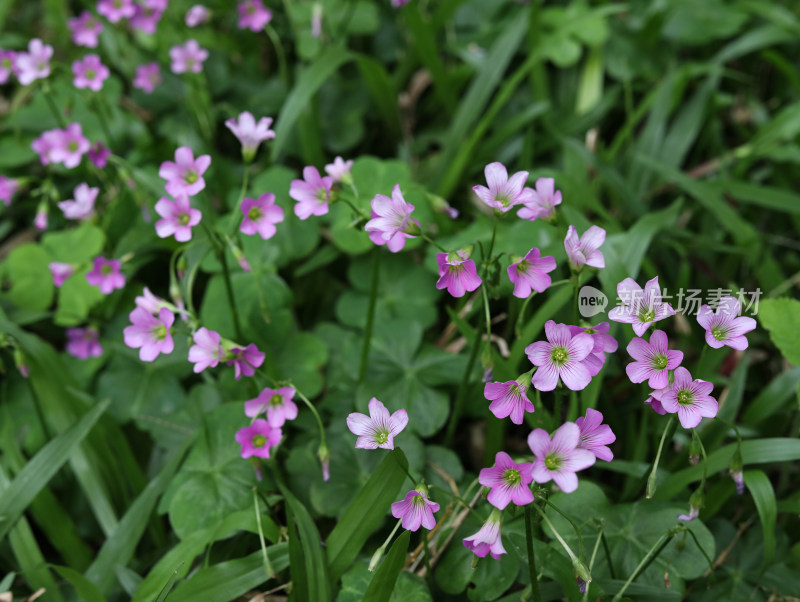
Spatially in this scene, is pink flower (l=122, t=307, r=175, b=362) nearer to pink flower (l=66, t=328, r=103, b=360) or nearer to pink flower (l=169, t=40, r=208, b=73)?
pink flower (l=66, t=328, r=103, b=360)

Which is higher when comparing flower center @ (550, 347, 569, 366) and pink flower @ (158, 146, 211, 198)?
pink flower @ (158, 146, 211, 198)

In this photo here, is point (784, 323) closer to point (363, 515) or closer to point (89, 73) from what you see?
Result: point (363, 515)

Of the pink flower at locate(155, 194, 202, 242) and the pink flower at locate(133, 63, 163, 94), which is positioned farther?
the pink flower at locate(133, 63, 163, 94)

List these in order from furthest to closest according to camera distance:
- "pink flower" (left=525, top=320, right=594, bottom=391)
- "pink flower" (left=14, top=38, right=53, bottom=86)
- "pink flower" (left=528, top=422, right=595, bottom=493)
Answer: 1. "pink flower" (left=14, top=38, right=53, bottom=86)
2. "pink flower" (left=525, top=320, right=594, bottom=391)
3. "pink flower" (left=528, top=422, right=595, bottom=493)

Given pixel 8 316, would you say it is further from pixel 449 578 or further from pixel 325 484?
pixel 449 578

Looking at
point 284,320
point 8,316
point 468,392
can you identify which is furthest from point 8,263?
point 468,392

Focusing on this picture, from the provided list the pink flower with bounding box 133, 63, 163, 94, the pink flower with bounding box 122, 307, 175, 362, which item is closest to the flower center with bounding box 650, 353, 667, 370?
the pink flower with bounding box 122, 307, 175, 362

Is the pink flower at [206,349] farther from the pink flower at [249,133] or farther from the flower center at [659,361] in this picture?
the flower center at [659,361]

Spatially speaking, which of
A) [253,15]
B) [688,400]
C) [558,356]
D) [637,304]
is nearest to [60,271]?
[253,15]
